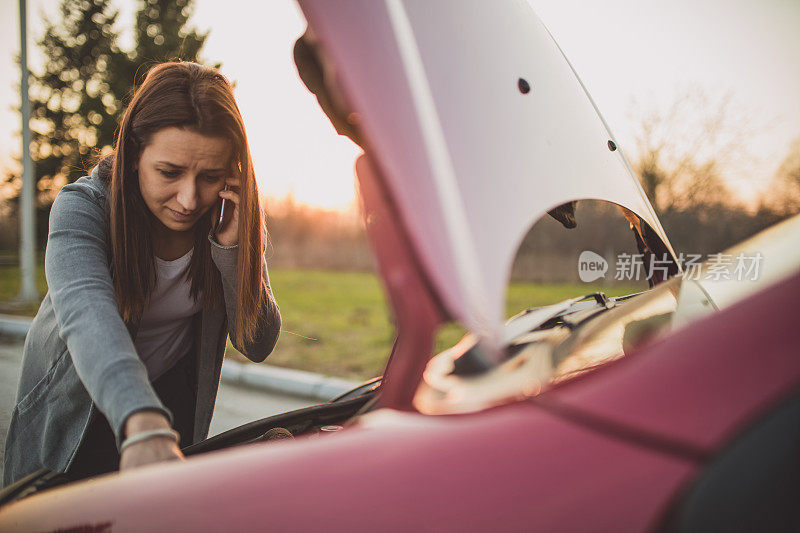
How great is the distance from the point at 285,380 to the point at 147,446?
11.7 feet

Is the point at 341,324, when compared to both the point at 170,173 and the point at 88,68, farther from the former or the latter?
the point at 88,68

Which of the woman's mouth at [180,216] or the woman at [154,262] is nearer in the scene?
the woman at [154,262]

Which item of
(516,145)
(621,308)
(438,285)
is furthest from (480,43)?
(621,308)

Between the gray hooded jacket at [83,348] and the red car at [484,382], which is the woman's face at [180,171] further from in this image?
the red car at [484,382]

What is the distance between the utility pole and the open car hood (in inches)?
374

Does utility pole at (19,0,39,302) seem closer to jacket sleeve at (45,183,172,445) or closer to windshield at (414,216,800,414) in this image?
jacket sleeve at (45,183,172,445)

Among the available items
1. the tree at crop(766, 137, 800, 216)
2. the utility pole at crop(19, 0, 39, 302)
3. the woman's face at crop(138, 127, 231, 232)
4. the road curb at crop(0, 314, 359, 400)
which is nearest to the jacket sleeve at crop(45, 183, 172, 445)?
the woman's face at crop(138, 127, 231, 232)

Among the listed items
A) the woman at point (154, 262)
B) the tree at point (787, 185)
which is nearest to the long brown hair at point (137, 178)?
the woman at point (154, 262)

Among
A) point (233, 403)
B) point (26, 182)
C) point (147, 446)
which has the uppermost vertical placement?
point (26, 182)

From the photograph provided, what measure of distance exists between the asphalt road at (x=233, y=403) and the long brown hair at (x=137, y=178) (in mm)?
2049

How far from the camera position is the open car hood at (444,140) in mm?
732

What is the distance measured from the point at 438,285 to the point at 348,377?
4.06m

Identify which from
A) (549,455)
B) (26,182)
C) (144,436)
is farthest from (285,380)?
(26,182)

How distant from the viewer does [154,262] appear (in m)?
1.68
